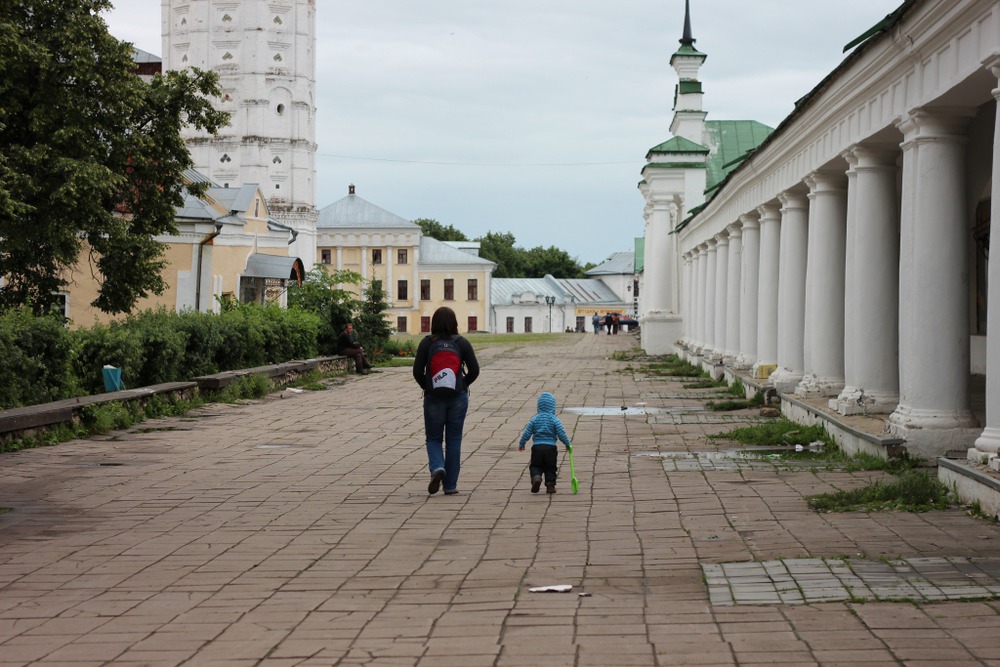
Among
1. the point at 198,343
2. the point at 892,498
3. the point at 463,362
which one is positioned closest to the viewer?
the point at 892,498

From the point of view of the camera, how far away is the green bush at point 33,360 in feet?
49.8

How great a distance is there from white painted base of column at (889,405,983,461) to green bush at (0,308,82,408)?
1039 centimetres

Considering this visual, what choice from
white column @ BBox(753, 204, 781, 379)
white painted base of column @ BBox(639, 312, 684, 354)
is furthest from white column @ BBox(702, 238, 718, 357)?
white painted base of column @ BBox(639, 312, 684, 354)

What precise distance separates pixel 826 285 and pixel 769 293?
496 centimetres

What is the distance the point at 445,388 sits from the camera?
10.7 meters

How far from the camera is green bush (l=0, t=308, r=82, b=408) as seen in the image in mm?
15188

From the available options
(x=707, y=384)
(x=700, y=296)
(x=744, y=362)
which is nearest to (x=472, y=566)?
(x=744, y=362)

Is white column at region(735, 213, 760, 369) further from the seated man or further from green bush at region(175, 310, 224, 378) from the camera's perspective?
the seated man

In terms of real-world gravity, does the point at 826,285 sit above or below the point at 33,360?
above

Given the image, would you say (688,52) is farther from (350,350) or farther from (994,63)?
(994,63)

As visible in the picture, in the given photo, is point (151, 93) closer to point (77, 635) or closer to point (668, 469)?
point (668, 469)

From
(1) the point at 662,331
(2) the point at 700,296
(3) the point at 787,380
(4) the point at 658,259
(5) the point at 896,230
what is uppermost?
(4) the point at 658,259

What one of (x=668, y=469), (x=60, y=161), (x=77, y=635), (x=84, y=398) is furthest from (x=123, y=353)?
(x=77, y=635)

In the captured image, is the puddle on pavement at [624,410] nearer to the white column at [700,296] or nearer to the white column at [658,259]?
the white column at [700,296]
